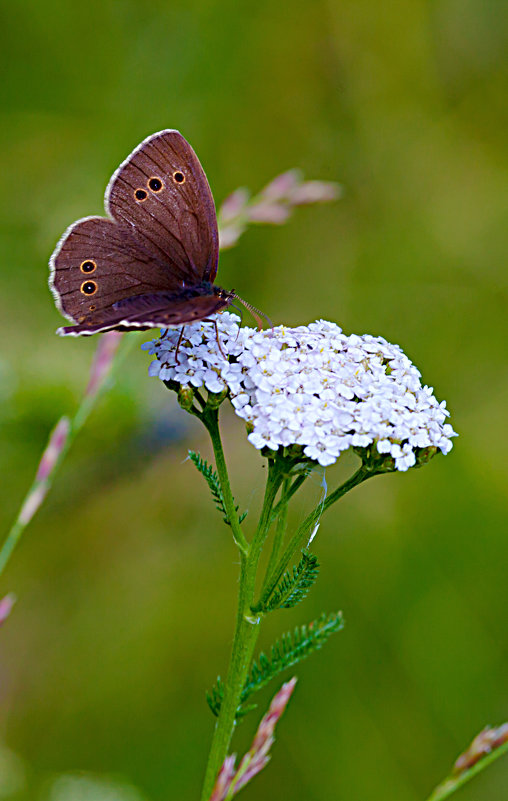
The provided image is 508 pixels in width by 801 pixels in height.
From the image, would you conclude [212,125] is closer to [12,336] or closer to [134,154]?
[12,336]

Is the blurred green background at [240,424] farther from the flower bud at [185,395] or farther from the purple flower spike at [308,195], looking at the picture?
the flower bud at [185,395]

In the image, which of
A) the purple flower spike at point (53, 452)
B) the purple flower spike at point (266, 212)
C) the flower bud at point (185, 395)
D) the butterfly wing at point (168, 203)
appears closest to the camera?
the flower bud at point (185, 395)

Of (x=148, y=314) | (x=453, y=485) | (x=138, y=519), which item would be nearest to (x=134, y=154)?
(x=148, y=314)

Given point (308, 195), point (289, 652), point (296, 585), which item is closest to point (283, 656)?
point (289, 652)

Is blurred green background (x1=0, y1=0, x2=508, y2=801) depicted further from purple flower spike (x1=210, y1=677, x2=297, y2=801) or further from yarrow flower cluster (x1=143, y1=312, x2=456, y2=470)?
purple flower spike (x1=210, y1=677, x2=297, y2=801)

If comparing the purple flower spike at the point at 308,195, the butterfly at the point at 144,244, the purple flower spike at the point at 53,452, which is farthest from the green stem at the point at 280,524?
the purple flower spike at the point at 308,195

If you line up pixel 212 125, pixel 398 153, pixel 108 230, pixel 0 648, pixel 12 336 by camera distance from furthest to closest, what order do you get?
pixel 398 153 → pixel 212 125 → pixel 12 336 → pixel 0 648 → pixel 108 230

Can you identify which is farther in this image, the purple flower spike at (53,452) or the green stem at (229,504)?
the purple flower spike at (53,452)
